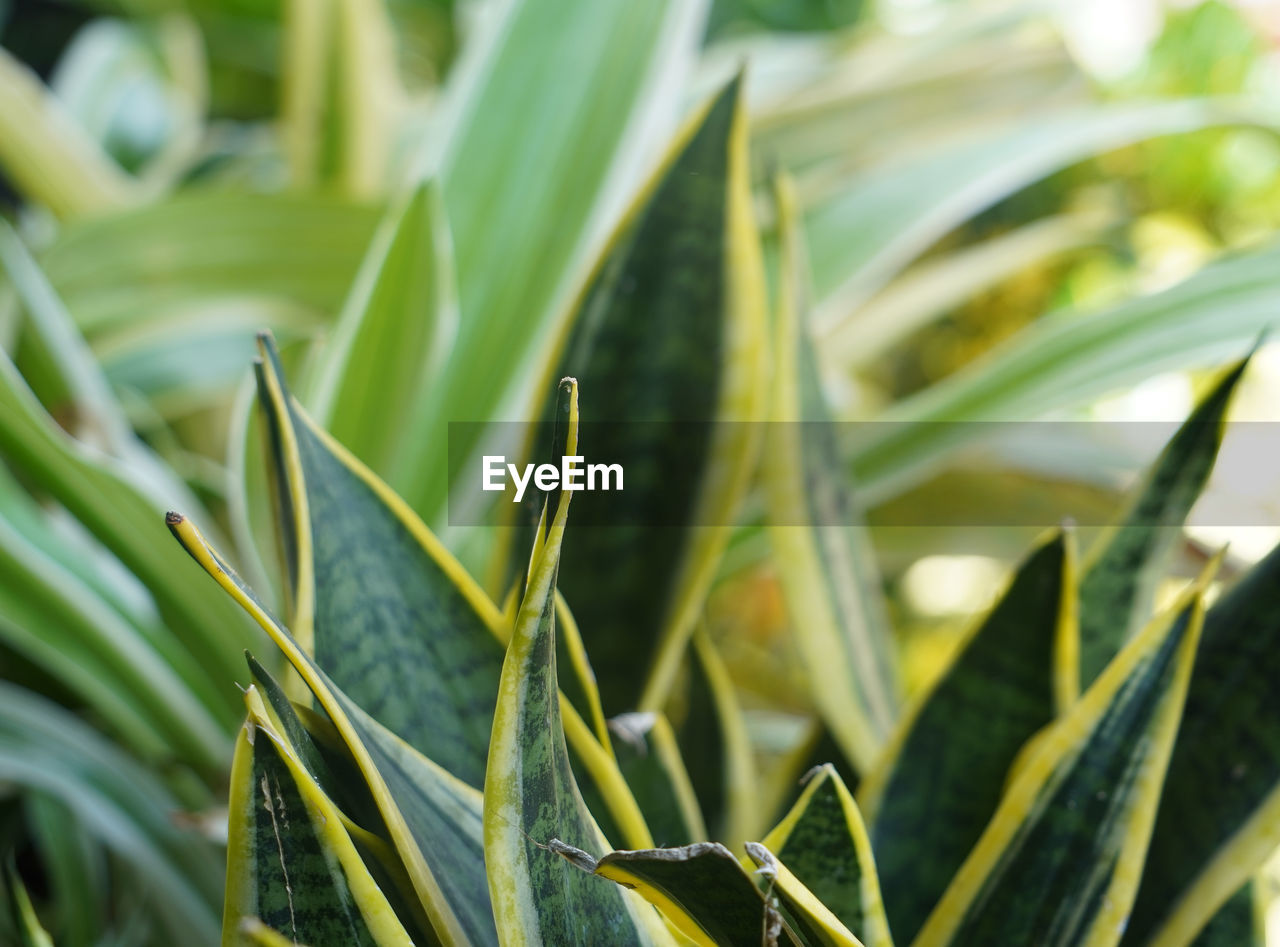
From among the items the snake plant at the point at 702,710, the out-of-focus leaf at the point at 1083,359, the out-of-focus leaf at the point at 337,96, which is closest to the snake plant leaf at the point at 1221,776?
the snake plant at the point at 702,710

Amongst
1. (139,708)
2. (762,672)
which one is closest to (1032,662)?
(139,708)

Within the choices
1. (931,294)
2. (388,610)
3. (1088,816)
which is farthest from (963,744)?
(931,294)

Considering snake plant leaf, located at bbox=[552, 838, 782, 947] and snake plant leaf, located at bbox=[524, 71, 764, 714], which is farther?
snake plant leaf, located at bbox=[524, 71, 764, 714]

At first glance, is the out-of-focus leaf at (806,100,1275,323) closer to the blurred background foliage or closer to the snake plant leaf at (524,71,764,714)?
the blurred background foliage

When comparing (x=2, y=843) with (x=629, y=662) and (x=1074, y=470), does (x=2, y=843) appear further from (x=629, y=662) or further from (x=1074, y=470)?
(x=1074, y=470)

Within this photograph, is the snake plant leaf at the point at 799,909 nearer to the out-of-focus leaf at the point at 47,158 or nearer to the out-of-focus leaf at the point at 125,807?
the out-of-focus leaf at the point at 125,807

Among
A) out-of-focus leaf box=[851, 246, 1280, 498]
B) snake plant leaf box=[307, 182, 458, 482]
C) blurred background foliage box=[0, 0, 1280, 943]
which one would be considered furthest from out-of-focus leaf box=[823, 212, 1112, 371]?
snake plant leaf box=[307, 182, 458, 482]

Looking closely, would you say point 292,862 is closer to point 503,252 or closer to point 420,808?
point 420,808
